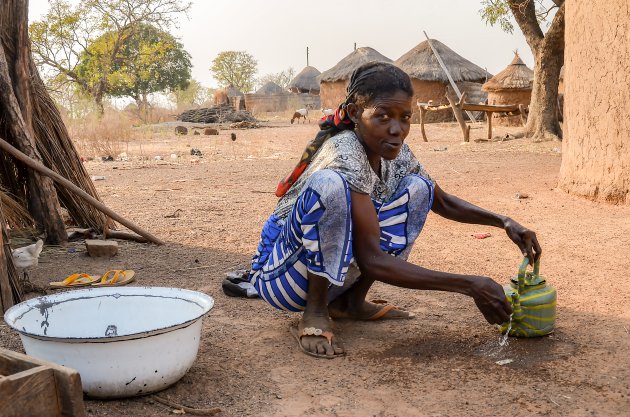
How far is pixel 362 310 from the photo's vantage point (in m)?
2.88

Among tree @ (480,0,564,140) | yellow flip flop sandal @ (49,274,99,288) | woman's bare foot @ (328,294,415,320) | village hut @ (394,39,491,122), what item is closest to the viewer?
woman's bare foot @ (328,294,415,320)

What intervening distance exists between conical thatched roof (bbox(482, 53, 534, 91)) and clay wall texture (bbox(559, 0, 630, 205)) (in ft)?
35.3

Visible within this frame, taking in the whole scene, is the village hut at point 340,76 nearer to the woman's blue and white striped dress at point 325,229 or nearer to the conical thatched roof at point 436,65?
the conical thatched roof at point 436,65

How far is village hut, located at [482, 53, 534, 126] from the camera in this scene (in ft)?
53.4

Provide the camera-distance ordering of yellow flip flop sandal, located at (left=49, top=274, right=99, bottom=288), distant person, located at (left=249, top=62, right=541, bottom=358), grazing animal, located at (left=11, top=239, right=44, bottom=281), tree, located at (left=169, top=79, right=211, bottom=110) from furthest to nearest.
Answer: tree, located at (left=169, top=79, right=211, bottom=110) → grazing animal, located at (left=11, top=239, right=44, bottom=281) → yellow flip flop sandal, located at (left=49, top=274, right=99, bottom=288) → distant person, located at (left=249, top=62, right=541, bottom=358)

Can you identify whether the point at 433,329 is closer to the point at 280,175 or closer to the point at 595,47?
the point at 595,47

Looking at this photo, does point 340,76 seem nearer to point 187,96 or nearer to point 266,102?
point 266,102

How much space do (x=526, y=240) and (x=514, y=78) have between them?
14.8 metres

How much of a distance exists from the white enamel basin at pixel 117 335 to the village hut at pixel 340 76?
75.1ft

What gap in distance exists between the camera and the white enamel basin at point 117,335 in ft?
6.40

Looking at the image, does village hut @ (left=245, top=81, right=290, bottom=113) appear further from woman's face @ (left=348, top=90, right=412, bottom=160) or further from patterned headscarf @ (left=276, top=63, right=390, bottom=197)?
woman's face @ (left=348, top=90, right=412, bottom=160)

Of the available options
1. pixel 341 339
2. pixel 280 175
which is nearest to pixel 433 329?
pixel 341 339

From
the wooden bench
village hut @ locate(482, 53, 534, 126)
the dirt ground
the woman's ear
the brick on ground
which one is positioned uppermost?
village hut @ locate(482, 53, 534, 126)

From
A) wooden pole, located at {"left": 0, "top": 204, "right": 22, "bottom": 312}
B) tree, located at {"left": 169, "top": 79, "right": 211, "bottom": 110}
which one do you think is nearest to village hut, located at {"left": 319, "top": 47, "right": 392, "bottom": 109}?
tree, located at {"left": 169, "top": 79, "right": 211, "bottom": 110}
